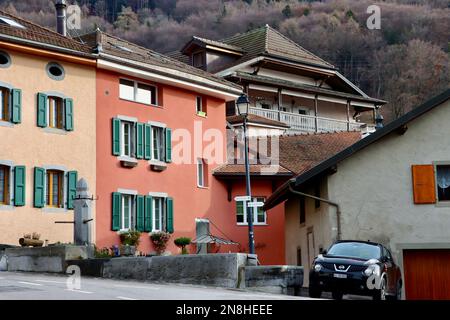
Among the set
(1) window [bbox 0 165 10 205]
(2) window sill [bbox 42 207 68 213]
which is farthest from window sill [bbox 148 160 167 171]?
(1) window [bbox 0 165 10 205]

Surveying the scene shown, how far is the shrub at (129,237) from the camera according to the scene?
34.9 m

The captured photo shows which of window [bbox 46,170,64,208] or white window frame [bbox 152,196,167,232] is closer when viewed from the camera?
window [bbox 46,170,64,208]

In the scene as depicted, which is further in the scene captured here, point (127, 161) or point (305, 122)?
point (305, 122)

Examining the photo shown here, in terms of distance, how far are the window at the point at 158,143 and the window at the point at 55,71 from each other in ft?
16.6

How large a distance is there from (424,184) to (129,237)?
12.3 meters

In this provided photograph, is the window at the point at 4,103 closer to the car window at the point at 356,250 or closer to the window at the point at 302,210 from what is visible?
the window at the point at 302,210

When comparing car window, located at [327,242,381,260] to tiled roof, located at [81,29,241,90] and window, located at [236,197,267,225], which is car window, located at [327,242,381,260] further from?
window, located at [236,197,267,225]

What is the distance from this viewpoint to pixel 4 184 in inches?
1253

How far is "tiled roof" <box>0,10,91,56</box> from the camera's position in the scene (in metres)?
32.5

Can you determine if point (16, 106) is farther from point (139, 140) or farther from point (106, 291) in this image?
point (106, 291)

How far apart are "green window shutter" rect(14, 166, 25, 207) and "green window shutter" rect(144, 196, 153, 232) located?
19.7ft

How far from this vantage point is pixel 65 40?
115 feet

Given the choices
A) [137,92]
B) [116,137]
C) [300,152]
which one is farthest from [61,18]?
[300,152]
